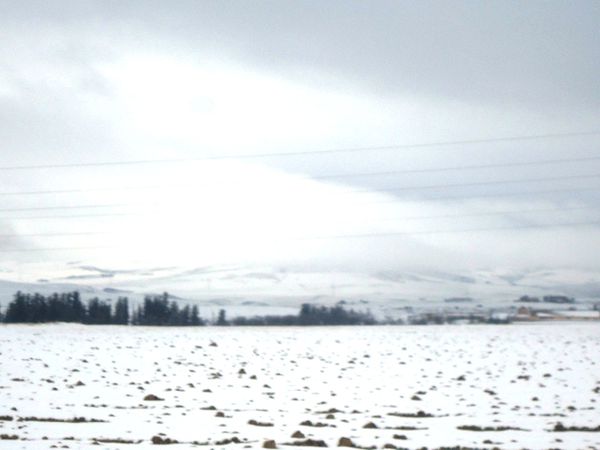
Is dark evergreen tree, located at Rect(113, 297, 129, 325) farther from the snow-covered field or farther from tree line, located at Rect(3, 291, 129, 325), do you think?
the snow-covered field

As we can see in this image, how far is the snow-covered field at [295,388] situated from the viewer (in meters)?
18.6

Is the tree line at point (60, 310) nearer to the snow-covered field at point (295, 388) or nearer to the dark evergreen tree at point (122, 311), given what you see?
the dark evergreen tree at point (122, 311)

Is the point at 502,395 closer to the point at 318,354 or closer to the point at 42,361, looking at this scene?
the point at 318,354

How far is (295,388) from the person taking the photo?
1164 inches

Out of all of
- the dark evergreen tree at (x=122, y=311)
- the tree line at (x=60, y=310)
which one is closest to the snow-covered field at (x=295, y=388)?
the tree line at (x=60, y=310)

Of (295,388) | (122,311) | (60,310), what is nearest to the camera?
(295,388)

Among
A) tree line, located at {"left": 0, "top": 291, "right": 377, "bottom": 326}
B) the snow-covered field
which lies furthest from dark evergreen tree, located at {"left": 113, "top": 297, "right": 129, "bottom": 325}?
the snow-covered field

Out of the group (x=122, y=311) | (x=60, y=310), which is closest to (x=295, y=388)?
(x=60, y=310)

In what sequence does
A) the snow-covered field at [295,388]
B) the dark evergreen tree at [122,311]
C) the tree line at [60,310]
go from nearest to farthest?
→ 1. the snow-covered field at [295,388]
2. the tree line at [60,310]
3. the dark evergreen tree at [122,311]

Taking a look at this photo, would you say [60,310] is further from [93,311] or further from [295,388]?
[295,388]

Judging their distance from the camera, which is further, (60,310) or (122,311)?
(122,311)

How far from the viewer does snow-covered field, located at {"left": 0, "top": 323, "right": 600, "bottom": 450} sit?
61.1 feet

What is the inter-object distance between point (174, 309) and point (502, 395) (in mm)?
87780

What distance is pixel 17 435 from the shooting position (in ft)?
56.8
